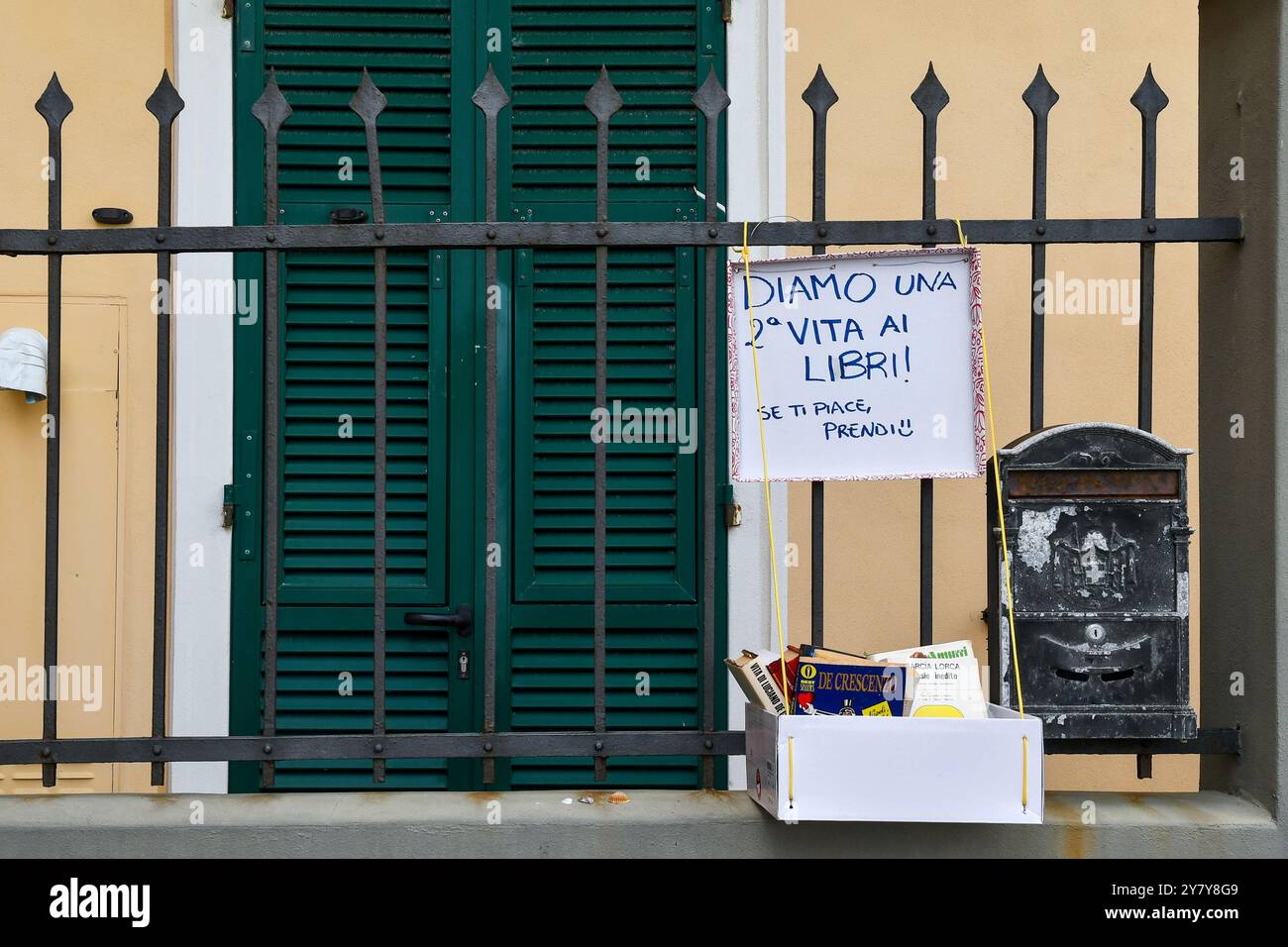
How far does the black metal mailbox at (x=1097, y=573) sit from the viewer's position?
231 centimetres

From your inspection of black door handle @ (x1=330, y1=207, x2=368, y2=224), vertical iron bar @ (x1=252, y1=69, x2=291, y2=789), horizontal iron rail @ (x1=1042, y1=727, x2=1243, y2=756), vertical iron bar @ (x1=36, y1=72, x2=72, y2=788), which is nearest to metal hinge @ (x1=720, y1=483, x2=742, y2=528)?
black door handle @ (x1=330, y1=207, x2=368, y2=224)

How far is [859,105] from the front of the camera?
3920mm

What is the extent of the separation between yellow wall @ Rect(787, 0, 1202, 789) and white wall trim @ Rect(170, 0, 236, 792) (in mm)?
1751

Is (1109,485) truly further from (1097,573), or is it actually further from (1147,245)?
(1147,245)

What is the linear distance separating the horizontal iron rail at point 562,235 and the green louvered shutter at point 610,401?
1.45 m

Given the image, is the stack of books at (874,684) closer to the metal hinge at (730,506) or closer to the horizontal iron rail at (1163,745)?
the horizontal iron rail at (1163,745)

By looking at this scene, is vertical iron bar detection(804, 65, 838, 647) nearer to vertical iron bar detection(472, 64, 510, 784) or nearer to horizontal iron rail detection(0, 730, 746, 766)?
horizontal iron rail detection(0, 730, 746, 766)

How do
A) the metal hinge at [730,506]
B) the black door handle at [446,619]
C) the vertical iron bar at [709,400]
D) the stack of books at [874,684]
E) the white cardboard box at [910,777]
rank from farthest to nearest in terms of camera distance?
the metal hinge at [730,506] < the black door handle at [446,619] < the vertical iron bar at [709,400] < the stack of books at [874,684] < the white cardboard box at [910,777]

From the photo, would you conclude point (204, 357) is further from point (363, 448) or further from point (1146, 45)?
point (1146, 45)

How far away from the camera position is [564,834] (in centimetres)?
225

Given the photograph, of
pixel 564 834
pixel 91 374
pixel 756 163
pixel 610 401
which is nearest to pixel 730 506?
pixel 610 401

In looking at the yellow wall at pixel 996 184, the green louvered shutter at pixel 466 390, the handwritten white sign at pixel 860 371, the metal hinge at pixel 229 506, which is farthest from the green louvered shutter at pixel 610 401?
the handwritten white sign at pixel 860 371

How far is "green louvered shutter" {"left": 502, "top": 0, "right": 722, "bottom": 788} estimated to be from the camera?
3762 mm

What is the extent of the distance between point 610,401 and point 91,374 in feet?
5.25
